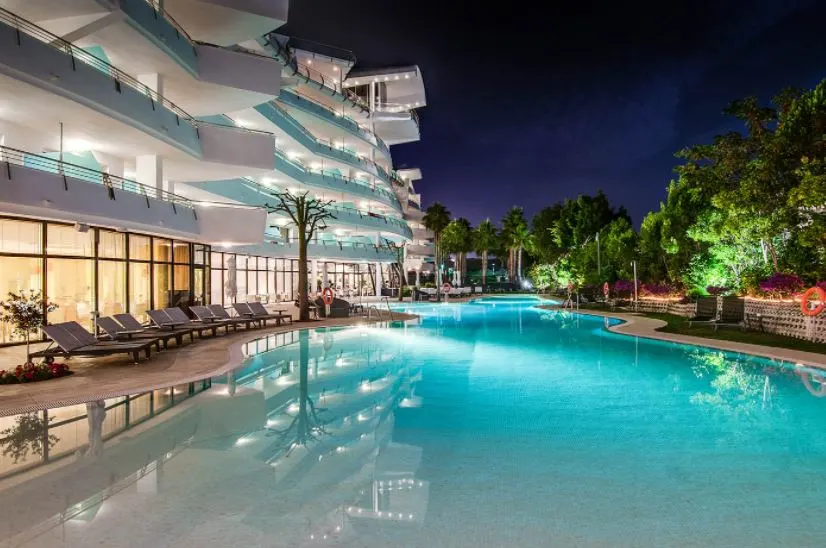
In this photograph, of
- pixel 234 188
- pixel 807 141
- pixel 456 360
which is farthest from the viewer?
pixel 234 188

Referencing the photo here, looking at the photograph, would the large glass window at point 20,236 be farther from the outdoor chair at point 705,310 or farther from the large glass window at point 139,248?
the outdoor chair at point 705,310

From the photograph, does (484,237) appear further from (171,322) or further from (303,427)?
(303,427)

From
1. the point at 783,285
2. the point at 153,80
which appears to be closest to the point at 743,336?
the point at 783,285

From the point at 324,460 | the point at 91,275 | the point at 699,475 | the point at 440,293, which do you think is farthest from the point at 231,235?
the point at 440,293

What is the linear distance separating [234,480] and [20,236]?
48.4 ft

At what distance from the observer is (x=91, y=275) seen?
1864 cm

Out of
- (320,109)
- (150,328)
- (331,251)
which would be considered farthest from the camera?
(331,251)

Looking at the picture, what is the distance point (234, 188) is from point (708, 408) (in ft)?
90.8

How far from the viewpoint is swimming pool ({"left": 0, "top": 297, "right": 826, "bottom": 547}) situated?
4.55 meters

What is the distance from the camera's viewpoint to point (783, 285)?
18984 millimetres

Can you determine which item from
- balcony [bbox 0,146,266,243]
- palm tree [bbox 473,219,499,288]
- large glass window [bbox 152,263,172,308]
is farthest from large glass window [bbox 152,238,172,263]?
palm tree [bbox 473,219,499,288]

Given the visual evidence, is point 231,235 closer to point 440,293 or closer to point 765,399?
point 765,399

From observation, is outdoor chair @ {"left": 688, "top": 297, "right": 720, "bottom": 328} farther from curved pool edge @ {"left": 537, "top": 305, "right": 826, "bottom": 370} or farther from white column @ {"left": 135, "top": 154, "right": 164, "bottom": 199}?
white column @ {"left": 135, "top": 154, "right": 164, "bottom": 199}

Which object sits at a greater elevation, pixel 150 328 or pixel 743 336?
pixel 150 328
